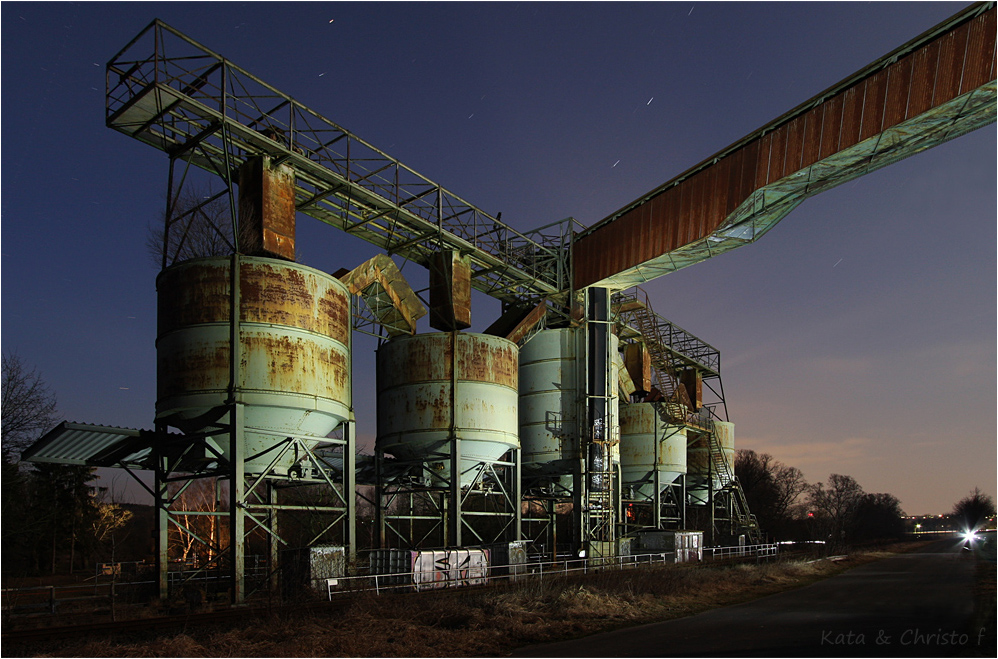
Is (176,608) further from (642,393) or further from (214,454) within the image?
(642,393)

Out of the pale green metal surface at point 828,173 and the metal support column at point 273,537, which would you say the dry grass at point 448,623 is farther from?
the pale green metal surface at point 828,173

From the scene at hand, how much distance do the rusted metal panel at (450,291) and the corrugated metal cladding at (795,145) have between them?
7705mm

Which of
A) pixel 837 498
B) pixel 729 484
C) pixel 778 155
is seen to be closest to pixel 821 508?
pixel 837 498

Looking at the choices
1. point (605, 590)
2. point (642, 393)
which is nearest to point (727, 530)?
point (642, 393)

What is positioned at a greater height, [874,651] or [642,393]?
[642,393]

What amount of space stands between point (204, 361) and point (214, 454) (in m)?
2.56

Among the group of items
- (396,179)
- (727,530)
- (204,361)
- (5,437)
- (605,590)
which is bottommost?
(727,530)

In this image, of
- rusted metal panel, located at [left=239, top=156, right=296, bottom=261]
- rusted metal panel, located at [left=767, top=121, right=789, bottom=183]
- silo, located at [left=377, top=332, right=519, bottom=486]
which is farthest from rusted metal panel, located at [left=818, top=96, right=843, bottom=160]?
rusted metal panel, located at [left=239, top=156, right=296, bottom=261]

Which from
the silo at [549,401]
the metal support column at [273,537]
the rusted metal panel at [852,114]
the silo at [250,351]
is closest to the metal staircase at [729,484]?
the silo at [549,401]

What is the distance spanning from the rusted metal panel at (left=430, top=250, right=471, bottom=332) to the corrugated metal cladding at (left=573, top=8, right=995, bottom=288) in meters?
7.70

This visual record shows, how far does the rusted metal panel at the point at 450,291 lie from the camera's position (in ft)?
102

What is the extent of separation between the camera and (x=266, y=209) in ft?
76.0

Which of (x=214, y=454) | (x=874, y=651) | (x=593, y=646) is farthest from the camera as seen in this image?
(x=214, y=454)

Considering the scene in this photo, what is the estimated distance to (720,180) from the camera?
31172mm
